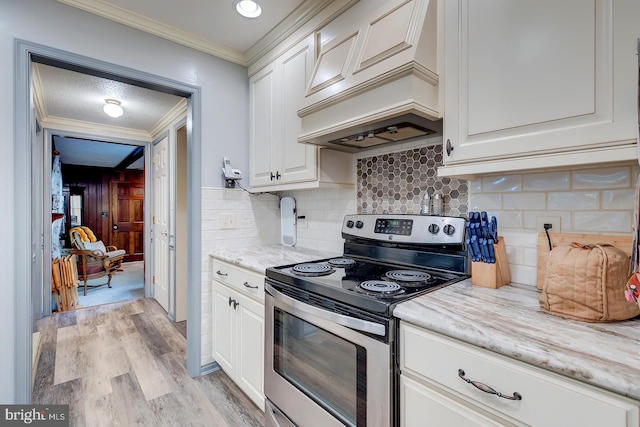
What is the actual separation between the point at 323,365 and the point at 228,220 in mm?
1435

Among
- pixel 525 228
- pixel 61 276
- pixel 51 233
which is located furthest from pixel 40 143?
pixel 525 228

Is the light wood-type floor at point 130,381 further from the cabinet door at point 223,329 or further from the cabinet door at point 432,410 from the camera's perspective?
the cabinet door at point 432,410

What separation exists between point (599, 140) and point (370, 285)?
2.71ft

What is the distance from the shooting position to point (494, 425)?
2.55 feet

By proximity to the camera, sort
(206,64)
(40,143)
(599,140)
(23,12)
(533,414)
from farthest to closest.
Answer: (40,143), (206,64), (23,12), (599,140), (533,414)

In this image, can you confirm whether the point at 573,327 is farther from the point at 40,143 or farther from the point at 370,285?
the point at 40,143

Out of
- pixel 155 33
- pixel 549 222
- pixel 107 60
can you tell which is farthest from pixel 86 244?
pixel 549 222

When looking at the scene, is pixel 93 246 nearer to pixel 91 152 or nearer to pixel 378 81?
pixel 91 152

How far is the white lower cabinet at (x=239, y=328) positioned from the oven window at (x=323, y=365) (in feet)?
0.84

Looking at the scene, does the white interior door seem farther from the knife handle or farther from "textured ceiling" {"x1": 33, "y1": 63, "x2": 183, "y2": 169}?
the knife handle

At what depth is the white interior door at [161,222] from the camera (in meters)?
3.53

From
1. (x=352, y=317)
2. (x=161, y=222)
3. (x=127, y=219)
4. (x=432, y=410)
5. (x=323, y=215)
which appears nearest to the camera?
(x=432, y=410)

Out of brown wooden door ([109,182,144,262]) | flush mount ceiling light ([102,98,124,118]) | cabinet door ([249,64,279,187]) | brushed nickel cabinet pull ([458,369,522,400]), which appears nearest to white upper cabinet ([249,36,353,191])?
cabinet door ([249,64,279,187])

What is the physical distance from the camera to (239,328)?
6.10 feet
